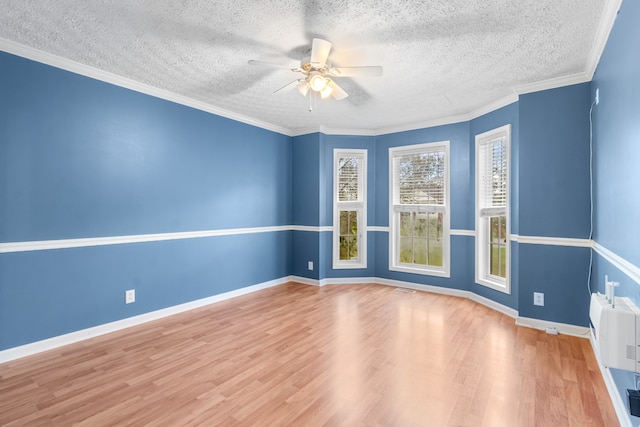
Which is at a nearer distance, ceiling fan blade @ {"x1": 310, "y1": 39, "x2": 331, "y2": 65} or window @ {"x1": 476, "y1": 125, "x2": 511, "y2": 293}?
ceiling fan blade @ {"x1": 310, "y1": 39, "x2": 331, "y2": 65}

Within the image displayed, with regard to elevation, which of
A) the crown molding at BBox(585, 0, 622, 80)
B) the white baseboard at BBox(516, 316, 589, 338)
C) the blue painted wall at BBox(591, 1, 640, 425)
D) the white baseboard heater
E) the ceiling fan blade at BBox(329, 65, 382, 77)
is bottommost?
the white baseboard at BBox(516, 316, 589, 338)

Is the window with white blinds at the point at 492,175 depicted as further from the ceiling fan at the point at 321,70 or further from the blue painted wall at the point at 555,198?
the ceiling fan at the point at 321,70

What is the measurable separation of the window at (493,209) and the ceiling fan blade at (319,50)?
2547mm

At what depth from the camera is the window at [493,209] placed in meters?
3.89

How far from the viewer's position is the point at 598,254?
2.70 metres

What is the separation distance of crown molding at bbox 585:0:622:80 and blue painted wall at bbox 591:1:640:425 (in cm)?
7

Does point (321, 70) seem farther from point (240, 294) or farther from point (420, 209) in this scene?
point (240, 294)

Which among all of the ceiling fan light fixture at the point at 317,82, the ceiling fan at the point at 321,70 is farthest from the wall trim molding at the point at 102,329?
the ceiling fan light fixture at the point at 317,82

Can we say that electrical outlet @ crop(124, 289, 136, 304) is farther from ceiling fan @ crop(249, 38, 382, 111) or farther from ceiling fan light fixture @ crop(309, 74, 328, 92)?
ceiling fan light fixture @ crop(309, 74, 328, 92)

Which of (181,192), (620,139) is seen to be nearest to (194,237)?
(181,192)

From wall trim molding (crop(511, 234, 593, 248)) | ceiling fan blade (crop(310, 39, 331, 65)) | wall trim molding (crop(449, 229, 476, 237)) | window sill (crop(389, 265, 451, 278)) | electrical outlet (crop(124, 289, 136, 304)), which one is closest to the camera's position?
ceiling fan blade (crop(310, 39, 331, 65))

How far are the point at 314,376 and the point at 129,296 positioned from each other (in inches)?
88.5

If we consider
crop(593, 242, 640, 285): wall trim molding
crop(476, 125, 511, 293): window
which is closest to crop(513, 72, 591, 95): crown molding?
crop(476, 125, 511, 293): window

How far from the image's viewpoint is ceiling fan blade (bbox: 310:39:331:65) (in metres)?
2.36
